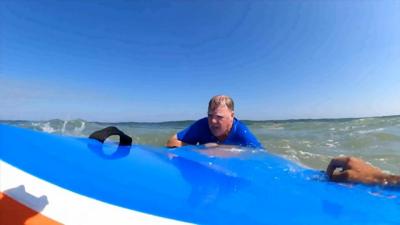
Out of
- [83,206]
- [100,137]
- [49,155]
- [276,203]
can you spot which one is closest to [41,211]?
[83,206]

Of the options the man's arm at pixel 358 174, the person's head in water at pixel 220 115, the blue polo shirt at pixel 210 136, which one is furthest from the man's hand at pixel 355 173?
the blue polo shirt at pixel 210 136

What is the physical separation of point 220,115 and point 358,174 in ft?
5.89

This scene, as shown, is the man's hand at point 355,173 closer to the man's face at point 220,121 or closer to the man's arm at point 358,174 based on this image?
the man's arm at point 358,174

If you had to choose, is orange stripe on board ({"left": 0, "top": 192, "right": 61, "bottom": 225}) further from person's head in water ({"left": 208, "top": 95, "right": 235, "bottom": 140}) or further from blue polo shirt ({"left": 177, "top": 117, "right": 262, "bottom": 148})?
blue polo shirt ({"left": 177, "top": 117, "right": 262, "bottom": 148})

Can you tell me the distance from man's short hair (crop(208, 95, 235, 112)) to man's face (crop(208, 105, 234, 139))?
34 millimetres

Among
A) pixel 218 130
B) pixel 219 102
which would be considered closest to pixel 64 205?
pixel 219 102

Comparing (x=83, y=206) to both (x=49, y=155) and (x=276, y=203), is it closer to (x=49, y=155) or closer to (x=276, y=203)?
(x=49, y=155)

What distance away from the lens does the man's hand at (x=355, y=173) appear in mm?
1968

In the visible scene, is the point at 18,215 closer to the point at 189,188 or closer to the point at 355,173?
Result: the point at 189,188

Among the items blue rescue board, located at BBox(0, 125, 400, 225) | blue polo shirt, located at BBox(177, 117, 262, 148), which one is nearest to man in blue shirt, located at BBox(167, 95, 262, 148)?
blue polo shirt, located at BBox(177, 117, 262, 148)

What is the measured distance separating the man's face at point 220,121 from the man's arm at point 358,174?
64.4 inches

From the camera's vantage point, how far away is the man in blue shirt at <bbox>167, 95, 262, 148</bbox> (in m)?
3.61

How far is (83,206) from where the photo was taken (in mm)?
1189

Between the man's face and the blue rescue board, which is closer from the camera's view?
the blue rescue board
